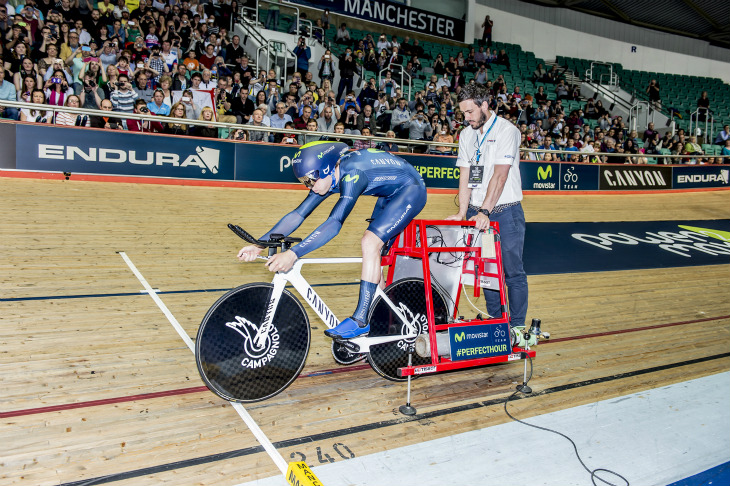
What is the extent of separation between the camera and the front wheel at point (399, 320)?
3.10 meters

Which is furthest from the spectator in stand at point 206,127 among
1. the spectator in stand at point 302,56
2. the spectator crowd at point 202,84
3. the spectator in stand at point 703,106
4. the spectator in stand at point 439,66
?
the spectator in stand at point 703,106

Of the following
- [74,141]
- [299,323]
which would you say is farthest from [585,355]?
[74,141]

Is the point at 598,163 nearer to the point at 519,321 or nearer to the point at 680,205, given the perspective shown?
the point at 680,205

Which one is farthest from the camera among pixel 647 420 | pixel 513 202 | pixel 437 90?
pixel 437 90

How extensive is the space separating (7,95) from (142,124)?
172 cm

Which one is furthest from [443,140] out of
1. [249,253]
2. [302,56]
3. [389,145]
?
[249,253]

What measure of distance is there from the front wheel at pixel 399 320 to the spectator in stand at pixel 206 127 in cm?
623

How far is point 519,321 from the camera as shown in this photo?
136 inches

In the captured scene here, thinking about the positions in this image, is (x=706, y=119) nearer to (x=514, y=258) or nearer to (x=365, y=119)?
(x=365, y=119)

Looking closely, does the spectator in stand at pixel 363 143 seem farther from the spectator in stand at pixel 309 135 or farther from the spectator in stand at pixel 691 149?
the spectator in stand at pixel 691 149

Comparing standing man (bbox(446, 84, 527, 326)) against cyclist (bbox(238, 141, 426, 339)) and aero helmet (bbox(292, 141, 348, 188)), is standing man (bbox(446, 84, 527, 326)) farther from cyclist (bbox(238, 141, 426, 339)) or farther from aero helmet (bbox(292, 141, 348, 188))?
aero helmet (bbox(292, 141, 348, 188))

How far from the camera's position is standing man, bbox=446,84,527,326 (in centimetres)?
330

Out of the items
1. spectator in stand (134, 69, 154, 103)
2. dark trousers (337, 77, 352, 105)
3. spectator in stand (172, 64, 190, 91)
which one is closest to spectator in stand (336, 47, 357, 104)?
dark trousers (337, 77, 352, 105)

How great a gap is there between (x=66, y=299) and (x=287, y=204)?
13.9 ft
